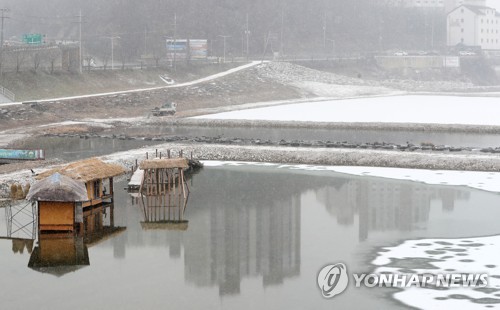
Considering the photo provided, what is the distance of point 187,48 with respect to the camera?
144 m

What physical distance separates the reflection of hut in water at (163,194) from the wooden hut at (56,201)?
3421mm

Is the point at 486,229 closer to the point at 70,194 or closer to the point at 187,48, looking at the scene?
the point at 70,194

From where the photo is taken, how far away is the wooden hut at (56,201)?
119 feet

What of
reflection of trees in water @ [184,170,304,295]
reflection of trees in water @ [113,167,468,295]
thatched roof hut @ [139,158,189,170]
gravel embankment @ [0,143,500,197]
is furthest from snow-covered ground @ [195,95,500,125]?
thatched roof hut @ [139,158,189,170]

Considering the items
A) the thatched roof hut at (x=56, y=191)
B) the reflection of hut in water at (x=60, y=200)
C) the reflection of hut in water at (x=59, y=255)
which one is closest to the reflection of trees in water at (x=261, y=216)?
the reflection of hut in water at (x=59, y=255)

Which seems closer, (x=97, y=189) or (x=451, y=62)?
(x=97, y=189)

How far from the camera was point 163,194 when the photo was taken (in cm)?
4600

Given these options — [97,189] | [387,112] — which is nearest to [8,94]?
[387,112]

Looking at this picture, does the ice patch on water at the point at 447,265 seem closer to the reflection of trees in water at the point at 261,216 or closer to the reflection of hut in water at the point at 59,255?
the reflection of trees in water at the point at 261,216

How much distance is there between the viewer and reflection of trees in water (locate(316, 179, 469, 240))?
38750 millimetres

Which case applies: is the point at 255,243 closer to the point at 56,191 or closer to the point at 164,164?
the point at 56,191

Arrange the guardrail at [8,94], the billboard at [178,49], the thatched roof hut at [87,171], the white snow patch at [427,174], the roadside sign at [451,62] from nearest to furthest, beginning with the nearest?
the thatched roof hut at [87,171], the white snow patch at [427,174], the guardrail at [8,94], the billboard at [178,49], the roadside sign at [451,62]

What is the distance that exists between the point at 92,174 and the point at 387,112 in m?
60.8

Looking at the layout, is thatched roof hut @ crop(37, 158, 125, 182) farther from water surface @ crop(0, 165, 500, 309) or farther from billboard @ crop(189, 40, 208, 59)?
billboard @ crop(189, 40, 208, 59)
